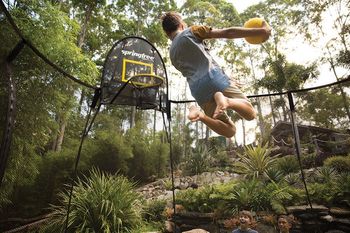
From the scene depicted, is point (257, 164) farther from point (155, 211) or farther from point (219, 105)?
point (219, 105)

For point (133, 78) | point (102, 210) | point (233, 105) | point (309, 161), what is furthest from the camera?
point (309, 161)

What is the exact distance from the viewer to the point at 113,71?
2.65 meters

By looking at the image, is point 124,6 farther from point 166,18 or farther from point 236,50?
point 166,18

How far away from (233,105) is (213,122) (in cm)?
20

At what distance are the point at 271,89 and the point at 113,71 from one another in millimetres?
12222

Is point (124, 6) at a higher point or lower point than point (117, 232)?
higher

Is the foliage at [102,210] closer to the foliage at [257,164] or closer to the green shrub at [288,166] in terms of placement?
the foliage at [257,164]

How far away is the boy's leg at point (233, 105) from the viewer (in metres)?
1.53

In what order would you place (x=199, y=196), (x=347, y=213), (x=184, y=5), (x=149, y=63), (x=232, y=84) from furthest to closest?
(x=184, y=5) < (x=199, y=196) < (x=347, y=213) < (x=149, y=63) < (x=232, y=84)

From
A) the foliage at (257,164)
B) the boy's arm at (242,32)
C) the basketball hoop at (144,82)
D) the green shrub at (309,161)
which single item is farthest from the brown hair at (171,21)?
the green shrub at (309,161)

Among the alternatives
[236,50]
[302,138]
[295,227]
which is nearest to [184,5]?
[236,50]

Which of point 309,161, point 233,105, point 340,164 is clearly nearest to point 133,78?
point 233,105

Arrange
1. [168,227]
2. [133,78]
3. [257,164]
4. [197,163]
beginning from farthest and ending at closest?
1. [197,163]
2. [257,164]
3. [168,227]
4. [133,78]

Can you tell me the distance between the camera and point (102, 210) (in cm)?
507
